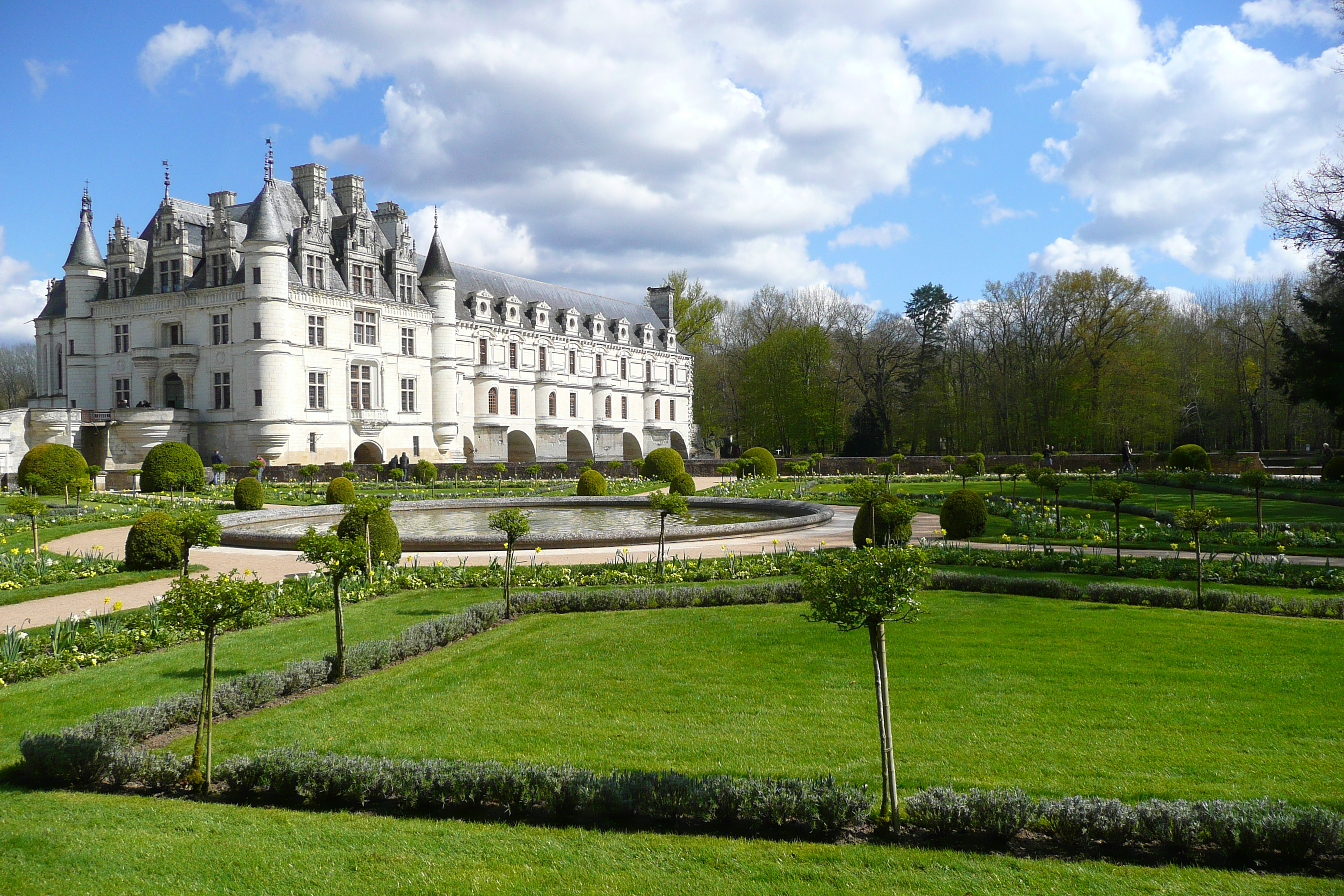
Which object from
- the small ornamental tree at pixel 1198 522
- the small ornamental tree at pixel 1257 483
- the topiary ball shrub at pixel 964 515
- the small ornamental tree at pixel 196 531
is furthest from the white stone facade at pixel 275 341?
the small ornamental tree at pixel 1198 522

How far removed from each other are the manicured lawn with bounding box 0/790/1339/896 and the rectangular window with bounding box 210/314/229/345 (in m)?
39.8

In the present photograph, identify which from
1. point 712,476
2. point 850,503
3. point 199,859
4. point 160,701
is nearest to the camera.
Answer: point 199,859

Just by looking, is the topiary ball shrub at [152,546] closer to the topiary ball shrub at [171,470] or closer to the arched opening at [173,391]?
the topiary ball shrub at [171,470]

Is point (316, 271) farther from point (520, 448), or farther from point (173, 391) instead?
point (520, 448)

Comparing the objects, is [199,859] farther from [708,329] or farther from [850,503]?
[708,329]

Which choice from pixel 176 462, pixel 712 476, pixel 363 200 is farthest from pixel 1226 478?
pixel 363 200

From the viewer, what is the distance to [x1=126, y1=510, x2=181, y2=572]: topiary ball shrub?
1394cm

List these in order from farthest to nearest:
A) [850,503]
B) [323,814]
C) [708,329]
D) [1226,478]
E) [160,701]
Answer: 1. [708,329]
2. [1226,478]
3. [850,503]
4. [160,701]
5. [323,814]

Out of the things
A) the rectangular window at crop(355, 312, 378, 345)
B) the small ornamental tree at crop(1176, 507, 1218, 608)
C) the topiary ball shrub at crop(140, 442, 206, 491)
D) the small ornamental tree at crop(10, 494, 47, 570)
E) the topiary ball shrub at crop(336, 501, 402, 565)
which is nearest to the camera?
the small ornamental tree at crop(1176, 507, 1218, 608)

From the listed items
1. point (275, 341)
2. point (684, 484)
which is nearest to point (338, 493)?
point (684, 484)

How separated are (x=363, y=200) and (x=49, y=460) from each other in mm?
22481

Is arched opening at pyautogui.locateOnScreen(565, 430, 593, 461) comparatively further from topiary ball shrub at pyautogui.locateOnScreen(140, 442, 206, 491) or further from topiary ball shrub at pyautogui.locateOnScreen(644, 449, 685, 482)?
topiary ball shrub at pyautogui.locateOnScreen(140, 442, 206, 491)

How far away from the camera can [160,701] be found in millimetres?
7012

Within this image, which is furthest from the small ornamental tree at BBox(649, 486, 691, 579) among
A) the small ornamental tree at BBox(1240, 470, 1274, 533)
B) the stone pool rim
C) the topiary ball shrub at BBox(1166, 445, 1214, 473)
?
the topiary ball shrub at BBox(1166, 445, 1214, 473)
